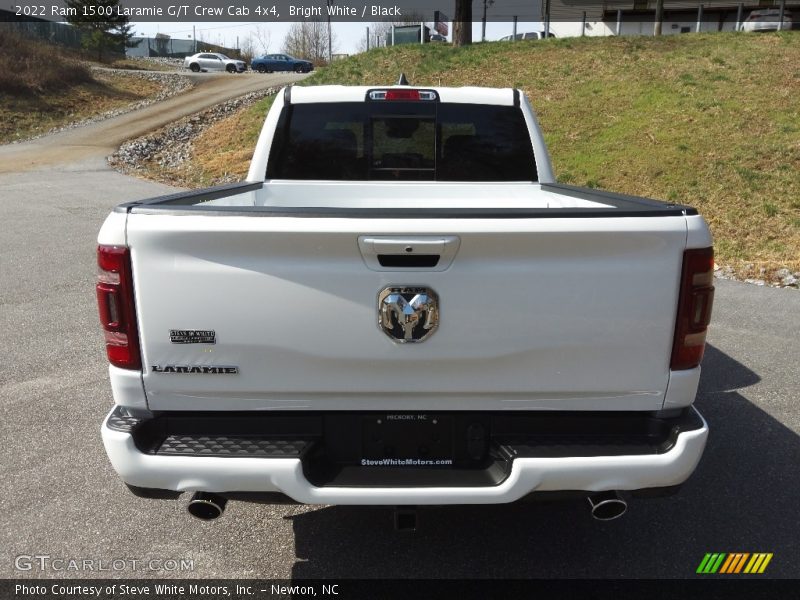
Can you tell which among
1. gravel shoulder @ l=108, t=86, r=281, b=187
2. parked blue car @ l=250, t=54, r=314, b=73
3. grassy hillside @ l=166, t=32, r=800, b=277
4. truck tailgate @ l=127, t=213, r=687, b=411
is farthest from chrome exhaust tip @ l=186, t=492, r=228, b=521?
parked blue car @ l=250, t=54, r=314, b=73

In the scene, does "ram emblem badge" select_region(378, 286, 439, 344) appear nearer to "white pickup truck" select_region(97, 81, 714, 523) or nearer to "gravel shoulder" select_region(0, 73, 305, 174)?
"white pickup truck" select_region(97, 81, 714, 523)

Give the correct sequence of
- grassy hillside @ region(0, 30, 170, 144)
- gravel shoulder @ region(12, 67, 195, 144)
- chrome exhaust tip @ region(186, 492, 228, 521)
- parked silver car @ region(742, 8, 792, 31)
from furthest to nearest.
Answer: parked silver car @ region(742, 8, 792, 31)
gravel shoulder @ region(12, 67, 195, 144)
grassy hillside @ region(0, 30, 170, 144)
chrome exhaust tip @ region(186, 492, 228, 521)

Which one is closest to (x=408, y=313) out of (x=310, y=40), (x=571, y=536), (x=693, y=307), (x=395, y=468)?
(x=395, y=468)

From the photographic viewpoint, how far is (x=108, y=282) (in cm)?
242

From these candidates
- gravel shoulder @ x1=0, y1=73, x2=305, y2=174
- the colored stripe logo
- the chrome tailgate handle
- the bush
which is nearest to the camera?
the chrome tailgate handle

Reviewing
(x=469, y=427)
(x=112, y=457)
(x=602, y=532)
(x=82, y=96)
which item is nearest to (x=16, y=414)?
(x=112, y=457)

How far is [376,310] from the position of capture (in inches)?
94.3

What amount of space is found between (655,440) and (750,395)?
2984mm

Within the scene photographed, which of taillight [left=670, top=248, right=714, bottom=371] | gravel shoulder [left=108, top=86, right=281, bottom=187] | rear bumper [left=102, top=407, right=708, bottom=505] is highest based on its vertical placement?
taillight [left=670, top=248, right=714, bottom=371]

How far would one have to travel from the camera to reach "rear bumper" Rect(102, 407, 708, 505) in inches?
96.0

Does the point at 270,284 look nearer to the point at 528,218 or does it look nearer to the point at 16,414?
the point at 528,218

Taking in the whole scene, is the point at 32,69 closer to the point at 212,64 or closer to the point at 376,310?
the point at 212,64

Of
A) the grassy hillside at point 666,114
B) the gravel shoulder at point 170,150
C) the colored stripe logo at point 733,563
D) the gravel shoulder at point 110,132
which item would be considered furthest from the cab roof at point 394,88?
the gravel shoulder at point 110,132

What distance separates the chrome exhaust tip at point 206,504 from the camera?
256 centimetres
